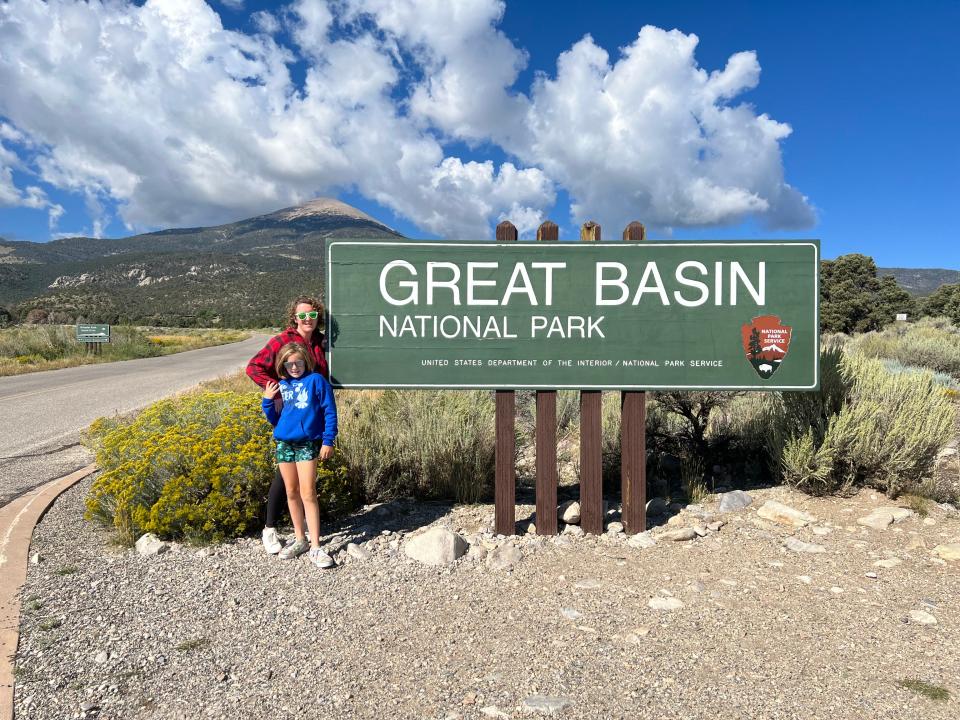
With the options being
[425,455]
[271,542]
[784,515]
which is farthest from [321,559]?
[784,515]

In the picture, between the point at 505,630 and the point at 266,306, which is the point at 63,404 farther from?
the point at 266,306

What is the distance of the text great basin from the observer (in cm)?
448

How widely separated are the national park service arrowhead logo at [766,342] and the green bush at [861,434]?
889 mm

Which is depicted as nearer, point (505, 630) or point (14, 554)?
point (505, 630)

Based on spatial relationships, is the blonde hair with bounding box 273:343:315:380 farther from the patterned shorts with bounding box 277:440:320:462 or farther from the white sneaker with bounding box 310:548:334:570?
the white sneaker with bounding box 310:548:334:570

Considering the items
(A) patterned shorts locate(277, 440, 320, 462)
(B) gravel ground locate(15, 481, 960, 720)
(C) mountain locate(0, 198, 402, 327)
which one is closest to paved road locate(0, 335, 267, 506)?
(B) gravel ground locate(15, 481, 960, 720)

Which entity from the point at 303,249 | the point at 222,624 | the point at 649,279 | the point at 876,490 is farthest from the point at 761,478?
the point at 303,249

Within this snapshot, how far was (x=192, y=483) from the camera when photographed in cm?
424

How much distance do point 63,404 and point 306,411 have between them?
10086mm

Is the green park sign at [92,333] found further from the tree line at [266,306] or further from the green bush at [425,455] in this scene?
the tree line at [266,306]

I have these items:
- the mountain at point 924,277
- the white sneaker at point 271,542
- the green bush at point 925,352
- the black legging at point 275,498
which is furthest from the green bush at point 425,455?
the mountain at point 924,277

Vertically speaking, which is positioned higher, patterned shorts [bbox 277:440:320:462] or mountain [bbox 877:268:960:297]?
mountain [bbox 877:268:960:297]

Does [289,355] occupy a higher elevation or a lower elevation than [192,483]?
higher

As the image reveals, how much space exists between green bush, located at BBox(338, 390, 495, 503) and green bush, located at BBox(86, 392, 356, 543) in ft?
1.49
